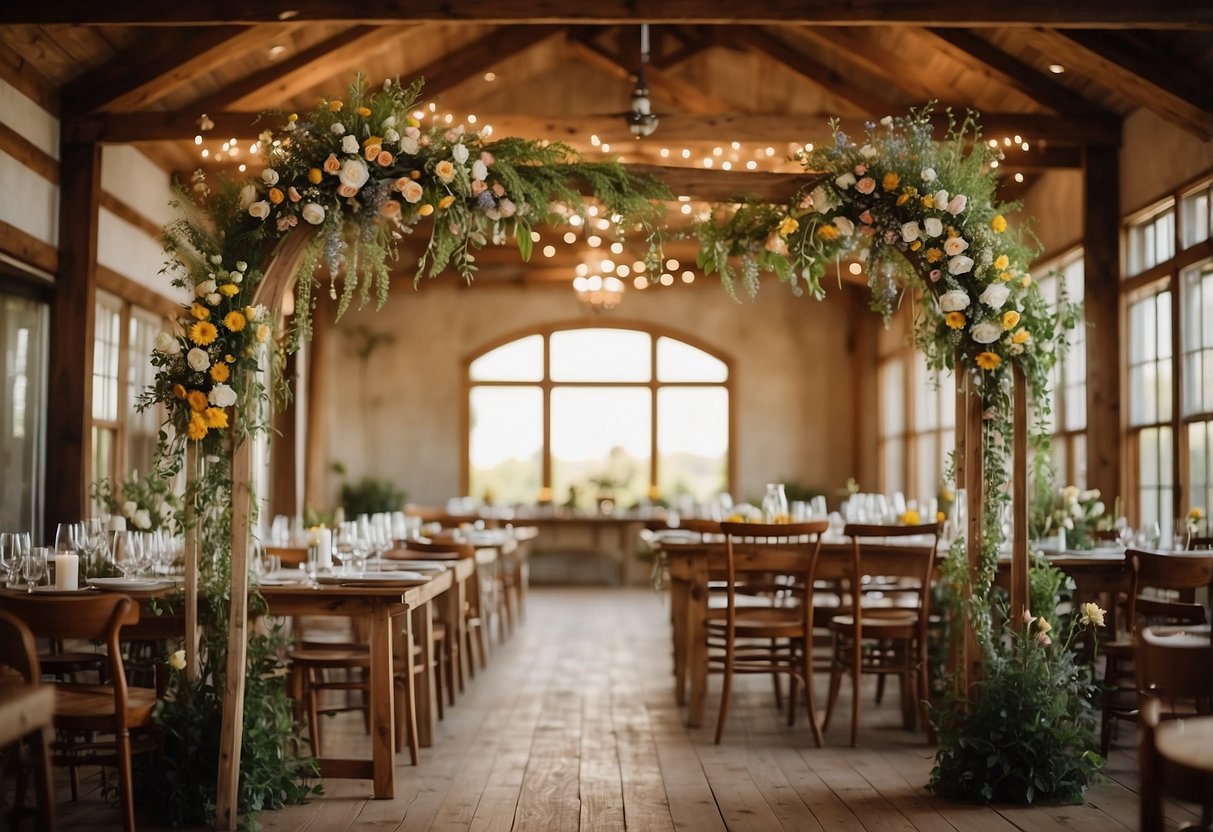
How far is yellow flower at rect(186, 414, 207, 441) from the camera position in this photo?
431cm

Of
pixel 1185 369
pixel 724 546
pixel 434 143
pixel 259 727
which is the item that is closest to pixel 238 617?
pixel 259 727

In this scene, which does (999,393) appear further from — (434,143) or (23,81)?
(23,81)

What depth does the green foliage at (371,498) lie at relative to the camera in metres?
14.6

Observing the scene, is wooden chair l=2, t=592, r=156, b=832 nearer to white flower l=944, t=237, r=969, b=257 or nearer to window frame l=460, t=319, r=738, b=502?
white flower l=944, t=237, r=969, b=257

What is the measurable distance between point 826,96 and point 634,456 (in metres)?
6.01

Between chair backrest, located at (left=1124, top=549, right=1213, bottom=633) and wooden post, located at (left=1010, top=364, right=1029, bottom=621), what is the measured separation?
0.49 m

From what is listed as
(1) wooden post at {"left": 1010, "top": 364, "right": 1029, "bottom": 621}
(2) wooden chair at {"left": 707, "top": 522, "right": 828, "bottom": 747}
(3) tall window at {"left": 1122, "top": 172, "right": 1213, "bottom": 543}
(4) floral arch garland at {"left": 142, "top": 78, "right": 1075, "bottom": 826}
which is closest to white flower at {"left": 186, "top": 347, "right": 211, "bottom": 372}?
(4) floral arch garland at {"left": 142, "top": 78, "right": 1075, "bottom": 826}

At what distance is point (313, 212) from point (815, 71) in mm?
6190

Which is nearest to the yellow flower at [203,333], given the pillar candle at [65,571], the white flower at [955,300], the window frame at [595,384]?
the pillar candle at [65,571]

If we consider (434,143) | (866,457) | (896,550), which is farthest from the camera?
(866,457)

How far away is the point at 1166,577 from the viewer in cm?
502

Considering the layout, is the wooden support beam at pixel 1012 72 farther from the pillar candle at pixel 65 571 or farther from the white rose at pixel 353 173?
the pillar candle at pixel 65 571

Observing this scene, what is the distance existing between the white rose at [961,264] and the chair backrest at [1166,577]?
1.40 meters

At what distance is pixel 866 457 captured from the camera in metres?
15.0
